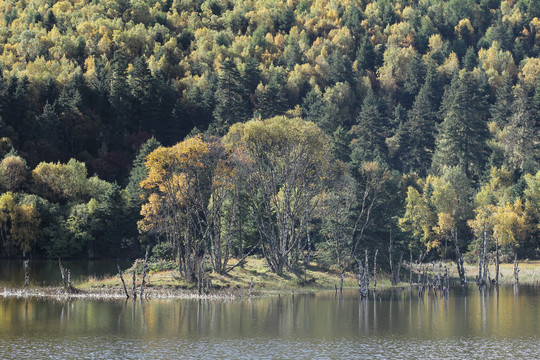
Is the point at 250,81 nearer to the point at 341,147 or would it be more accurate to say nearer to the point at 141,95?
the point at 141,95

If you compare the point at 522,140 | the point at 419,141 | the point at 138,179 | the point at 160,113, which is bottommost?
the point at 138,179

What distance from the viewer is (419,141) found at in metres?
179

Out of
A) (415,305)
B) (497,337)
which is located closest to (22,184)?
(415,305)

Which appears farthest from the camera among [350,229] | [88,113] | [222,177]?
[88,113]

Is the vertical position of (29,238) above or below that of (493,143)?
below

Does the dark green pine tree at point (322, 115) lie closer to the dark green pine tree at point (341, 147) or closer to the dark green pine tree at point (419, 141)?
the dark green pine tree at point (341, 147)

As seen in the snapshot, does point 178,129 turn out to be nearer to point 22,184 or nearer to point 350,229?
point 22,184

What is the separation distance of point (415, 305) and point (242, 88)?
330ft

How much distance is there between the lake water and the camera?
51250 millimetres

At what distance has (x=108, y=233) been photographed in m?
129

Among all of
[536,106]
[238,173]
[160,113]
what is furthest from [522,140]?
[238,173]

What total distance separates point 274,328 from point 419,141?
409 feet

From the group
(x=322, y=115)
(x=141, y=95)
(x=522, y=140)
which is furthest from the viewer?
(x=322, y=115)

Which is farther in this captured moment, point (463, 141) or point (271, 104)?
point (271, 104)
